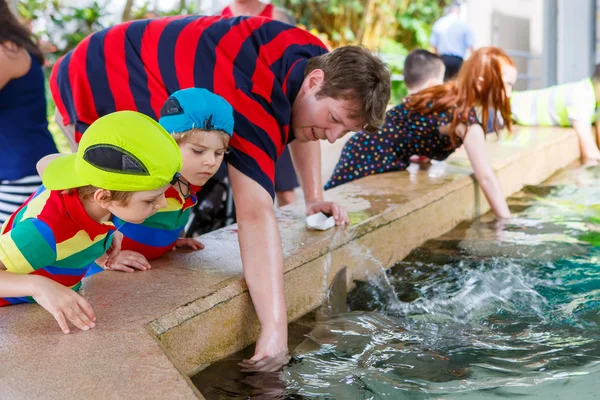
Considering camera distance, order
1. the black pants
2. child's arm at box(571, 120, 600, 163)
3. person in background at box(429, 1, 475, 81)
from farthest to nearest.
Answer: person in background at box(429, 1, 475, 81), the black pants, child's arm at box(571, 120, 600, 163)

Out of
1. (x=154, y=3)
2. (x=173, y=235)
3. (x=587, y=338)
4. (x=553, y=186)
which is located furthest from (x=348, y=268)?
(x=154, y=3)

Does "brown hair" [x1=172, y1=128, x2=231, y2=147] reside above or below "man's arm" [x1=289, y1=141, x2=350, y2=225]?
above

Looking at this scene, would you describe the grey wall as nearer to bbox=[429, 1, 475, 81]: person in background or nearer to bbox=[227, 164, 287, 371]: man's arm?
bbox=[429, 1, 475, 81]: person in background

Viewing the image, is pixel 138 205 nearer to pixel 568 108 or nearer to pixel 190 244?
pixel 190 244

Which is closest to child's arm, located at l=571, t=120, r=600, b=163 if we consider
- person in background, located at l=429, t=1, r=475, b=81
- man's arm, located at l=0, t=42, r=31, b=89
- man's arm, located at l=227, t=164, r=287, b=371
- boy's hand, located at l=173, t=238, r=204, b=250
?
person in background, located at l=429, t=1, r=475, b=81

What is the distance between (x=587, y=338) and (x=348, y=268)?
114cm

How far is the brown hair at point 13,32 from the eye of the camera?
310 cm

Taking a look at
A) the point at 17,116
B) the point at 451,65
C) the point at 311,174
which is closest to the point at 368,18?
the point at 451,65

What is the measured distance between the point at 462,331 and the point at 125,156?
1499mm

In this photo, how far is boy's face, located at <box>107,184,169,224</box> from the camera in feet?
7.24

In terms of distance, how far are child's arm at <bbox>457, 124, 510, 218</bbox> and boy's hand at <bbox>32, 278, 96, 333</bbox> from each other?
318 cm

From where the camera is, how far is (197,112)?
250 centimetres

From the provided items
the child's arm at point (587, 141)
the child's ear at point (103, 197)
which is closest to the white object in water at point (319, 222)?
the child's ear at point (103, 197)

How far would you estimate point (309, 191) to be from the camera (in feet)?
12.0
